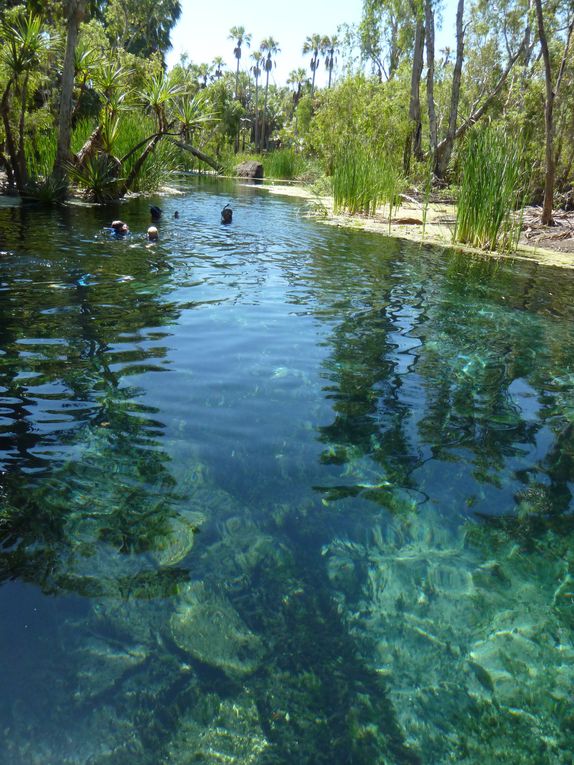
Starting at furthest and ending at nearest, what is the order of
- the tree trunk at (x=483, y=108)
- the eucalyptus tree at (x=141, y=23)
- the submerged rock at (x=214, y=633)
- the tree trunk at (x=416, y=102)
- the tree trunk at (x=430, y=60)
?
the eucalyptus tree at (x=141, y=23), the tree trunk at (x=483, y=108), the tree trunk at (x=416, y=102), the tree trunk at (x=430, y=60), the submerged rock at (x=214, y=633)

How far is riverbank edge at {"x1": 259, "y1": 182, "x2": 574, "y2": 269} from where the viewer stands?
1084cm

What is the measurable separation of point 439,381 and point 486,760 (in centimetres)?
323

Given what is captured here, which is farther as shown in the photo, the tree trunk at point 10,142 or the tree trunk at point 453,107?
the tree trunk at point 453,107

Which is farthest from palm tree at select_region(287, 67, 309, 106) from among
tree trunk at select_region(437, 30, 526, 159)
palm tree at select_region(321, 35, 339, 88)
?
tree trunk at select_region(437, 30, 526, 159)

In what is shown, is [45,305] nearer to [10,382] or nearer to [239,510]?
[10,382]

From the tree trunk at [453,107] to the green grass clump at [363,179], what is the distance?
23.3 ft

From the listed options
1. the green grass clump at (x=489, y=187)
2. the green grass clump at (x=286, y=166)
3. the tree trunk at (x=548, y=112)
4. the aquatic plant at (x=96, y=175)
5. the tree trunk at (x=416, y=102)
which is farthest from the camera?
the green grass clump at (x=286, y=166)

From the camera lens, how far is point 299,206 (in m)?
19.6

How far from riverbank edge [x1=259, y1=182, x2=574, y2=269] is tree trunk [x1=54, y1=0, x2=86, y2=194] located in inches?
272

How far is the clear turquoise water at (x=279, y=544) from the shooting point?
71.4 inches

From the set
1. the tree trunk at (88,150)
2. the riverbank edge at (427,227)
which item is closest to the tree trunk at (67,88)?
the tree trunk at (88,150)

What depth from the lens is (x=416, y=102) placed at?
21703 millimetres

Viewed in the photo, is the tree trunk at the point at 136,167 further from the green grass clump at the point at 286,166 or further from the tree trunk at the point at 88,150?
the green grass clump at the point at 286,166

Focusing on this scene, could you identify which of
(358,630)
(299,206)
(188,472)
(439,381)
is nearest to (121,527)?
(188,472)
